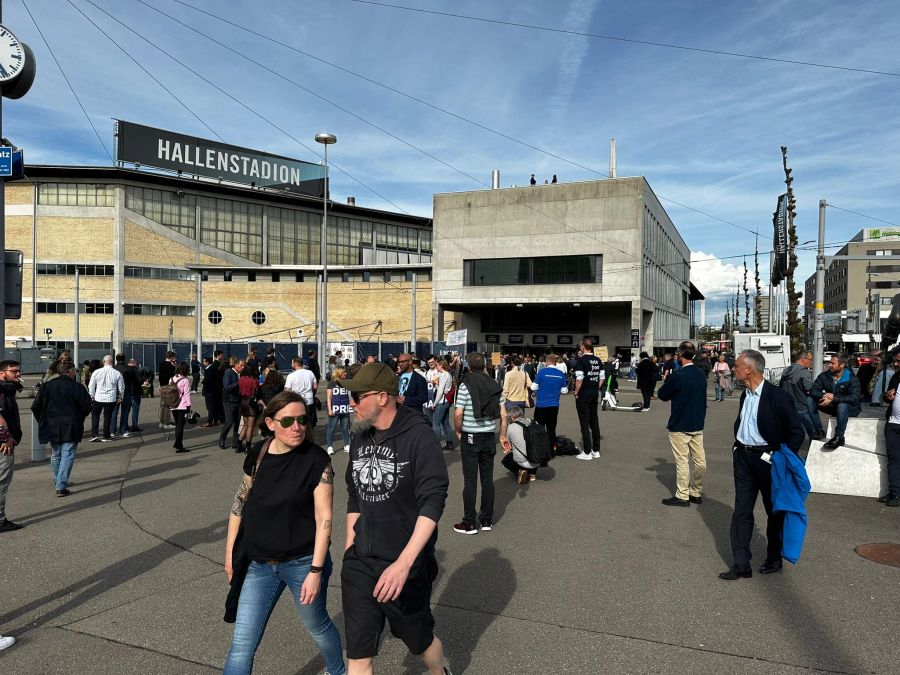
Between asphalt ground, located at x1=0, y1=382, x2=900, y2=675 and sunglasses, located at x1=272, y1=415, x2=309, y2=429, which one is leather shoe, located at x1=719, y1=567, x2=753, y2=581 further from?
sunglasses, located at x1=272, y1=415, x2=309, y2=429

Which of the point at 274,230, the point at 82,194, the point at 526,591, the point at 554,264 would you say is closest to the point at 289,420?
the point at 526,591

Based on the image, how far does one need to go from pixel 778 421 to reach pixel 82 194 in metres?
61.3

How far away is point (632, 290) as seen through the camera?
1613 inches

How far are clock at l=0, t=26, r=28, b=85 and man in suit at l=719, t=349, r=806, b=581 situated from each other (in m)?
9.38

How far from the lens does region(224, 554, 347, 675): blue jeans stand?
3070mm

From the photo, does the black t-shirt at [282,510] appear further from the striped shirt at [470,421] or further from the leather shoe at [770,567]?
the leather shoe at [770,567]

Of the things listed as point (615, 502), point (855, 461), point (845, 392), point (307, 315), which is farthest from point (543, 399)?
point (307, 315)

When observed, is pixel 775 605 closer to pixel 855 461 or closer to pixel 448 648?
pixel 448 648

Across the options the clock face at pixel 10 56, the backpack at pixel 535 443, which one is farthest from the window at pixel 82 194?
the backpack at pixel 535 443

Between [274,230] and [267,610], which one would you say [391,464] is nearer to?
[267,610]

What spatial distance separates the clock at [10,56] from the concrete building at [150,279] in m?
42.7

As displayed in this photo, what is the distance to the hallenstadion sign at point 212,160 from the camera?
56.2m

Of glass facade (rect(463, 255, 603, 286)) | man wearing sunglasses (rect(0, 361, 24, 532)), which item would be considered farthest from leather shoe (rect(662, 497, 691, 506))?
glass facade (rect(463, 255, 603, 286))

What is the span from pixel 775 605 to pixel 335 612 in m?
3.24
